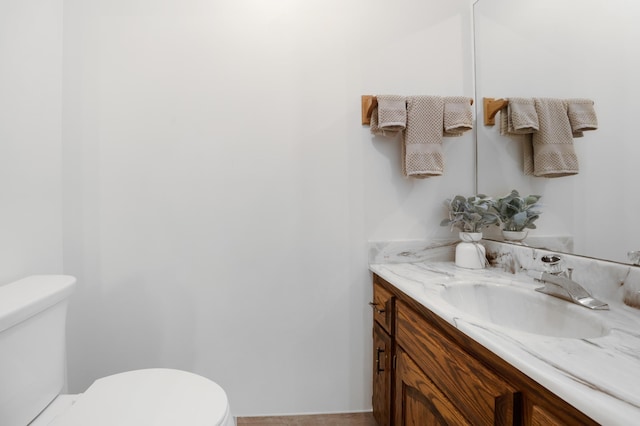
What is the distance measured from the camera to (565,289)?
0.79 metres

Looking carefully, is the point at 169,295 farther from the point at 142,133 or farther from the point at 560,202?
the point at 560,202

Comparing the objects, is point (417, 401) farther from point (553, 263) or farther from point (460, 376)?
point (553, 263)

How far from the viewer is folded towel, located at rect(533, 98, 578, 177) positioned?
3.20ft

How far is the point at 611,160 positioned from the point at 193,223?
1.53 m

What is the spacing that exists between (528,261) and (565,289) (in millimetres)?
340

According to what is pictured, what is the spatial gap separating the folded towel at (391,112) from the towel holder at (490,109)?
17.1 inches

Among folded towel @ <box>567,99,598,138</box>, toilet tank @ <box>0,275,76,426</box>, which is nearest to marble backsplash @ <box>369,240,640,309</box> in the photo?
folded towel @ <box>567,99,598,138</box>

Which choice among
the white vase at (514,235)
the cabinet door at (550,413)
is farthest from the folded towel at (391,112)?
the cabinet door at (550,413)

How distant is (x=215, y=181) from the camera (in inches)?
53.2

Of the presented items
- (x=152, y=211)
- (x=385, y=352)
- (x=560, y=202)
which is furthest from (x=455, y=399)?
(x=152, y=211)

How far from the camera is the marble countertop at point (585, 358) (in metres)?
0.37

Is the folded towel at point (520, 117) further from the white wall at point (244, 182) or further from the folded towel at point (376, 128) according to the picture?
the folded towel at point (376, 128)

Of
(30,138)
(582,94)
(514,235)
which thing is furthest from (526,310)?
(30,138)

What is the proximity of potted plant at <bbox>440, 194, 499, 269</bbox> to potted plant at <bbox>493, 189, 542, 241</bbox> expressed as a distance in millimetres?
37
